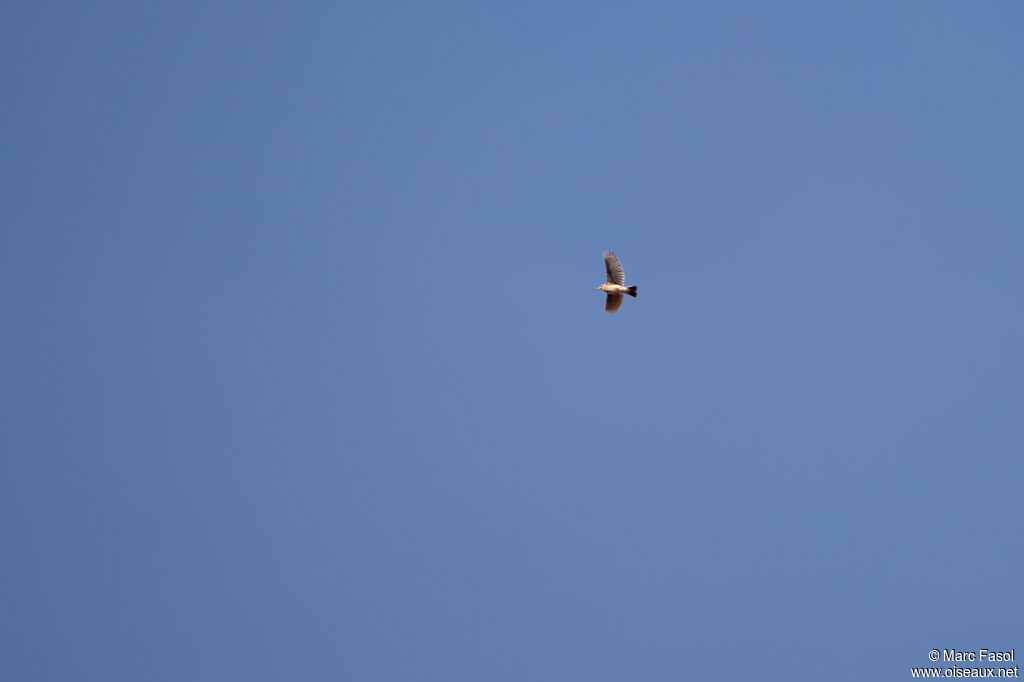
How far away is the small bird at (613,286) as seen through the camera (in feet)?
210

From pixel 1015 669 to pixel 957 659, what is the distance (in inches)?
89.2

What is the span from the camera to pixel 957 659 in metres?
65.8

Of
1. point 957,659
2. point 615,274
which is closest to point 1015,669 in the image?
point 957,659

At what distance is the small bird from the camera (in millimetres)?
64062

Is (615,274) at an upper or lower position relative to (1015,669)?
upper

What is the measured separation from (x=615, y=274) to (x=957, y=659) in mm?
20925

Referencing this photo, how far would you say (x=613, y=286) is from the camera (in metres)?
64.1

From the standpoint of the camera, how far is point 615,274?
6475cm

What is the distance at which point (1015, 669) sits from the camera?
213ft

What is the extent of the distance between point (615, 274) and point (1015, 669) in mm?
22524

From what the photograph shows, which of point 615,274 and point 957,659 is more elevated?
point 615,274

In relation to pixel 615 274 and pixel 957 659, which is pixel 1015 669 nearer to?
pixel 957 659
